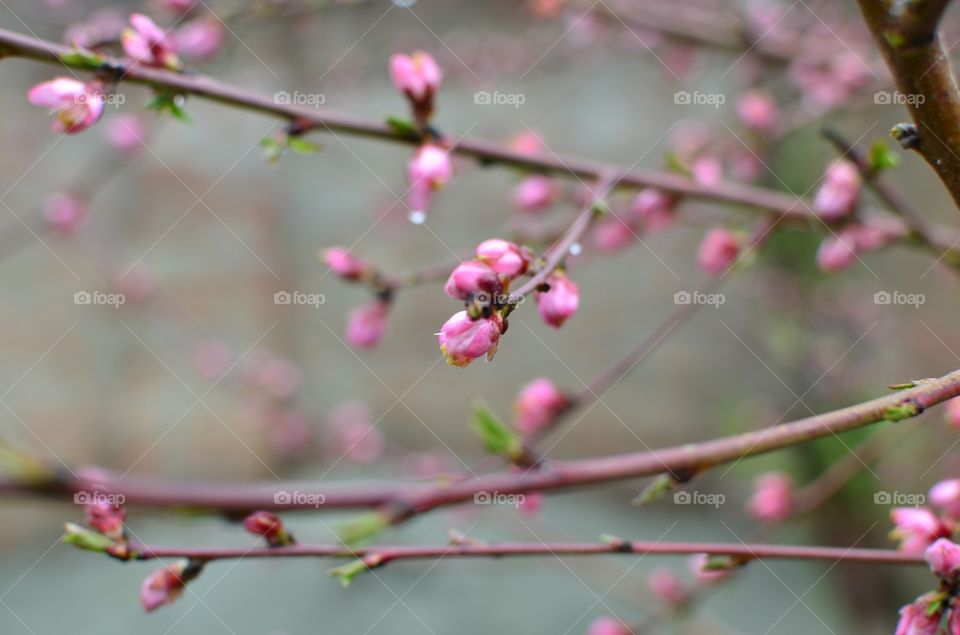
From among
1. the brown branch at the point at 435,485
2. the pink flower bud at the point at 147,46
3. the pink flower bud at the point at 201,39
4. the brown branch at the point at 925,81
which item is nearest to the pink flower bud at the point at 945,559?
the brown branch at the point at 435,485

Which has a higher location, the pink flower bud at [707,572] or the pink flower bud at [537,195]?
the pink flower bud at [537,195]

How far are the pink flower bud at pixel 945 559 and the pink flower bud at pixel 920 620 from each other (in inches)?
0.9

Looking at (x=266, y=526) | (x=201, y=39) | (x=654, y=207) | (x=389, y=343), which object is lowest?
(x=266, y=526)

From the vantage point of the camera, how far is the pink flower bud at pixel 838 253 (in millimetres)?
1042

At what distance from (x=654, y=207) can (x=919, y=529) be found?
0.56 meters

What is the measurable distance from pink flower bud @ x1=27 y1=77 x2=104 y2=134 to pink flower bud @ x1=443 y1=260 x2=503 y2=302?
0.44 m

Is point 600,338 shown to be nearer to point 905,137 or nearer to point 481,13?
point 481,13

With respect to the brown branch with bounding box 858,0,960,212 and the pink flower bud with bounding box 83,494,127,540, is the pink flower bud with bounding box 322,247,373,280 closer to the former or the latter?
the pink flower bud with bounding box 83,494,127,540

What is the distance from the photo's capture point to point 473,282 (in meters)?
0.55

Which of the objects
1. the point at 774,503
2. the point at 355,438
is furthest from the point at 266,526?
the point at 355,438

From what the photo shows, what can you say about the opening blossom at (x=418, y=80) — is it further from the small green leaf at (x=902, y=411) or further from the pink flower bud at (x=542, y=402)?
the small green leaf at (x=902, y=411)

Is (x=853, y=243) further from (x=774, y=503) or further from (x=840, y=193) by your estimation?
(x=774, y=503)

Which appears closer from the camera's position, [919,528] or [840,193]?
[919,528]

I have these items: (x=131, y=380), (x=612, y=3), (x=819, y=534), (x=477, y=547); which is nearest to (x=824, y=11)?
(x=612, y=3)
